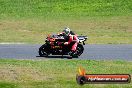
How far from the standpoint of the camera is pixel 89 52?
28359mm

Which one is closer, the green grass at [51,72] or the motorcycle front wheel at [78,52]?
the green grass at [51,72]

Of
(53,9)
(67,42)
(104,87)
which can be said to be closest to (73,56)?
(67,42)

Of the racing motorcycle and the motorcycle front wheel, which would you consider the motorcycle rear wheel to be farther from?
the motorcycle front wheel

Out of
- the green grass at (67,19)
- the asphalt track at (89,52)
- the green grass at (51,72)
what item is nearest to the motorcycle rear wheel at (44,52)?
the asphalt track at (89,52)

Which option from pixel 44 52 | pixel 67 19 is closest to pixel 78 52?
pixel 44 52

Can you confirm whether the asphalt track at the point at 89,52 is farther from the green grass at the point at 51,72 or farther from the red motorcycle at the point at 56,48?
the green grass at the point at 51,72

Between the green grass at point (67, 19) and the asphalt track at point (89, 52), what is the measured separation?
3.25 metres

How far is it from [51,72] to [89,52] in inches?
351

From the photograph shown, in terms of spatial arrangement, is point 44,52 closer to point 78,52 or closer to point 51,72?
point 78,52

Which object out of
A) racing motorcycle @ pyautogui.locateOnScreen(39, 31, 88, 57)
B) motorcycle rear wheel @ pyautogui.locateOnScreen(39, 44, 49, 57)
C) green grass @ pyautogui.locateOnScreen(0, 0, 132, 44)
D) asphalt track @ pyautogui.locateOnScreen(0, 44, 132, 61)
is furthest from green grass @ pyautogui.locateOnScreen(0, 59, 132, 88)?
green grass @ pyautogui.locateOnScreen(0, 0, 132, 44)

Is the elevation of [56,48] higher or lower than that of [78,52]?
higher

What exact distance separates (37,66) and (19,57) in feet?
15.4

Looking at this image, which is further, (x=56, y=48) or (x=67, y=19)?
(x=67, y=19)

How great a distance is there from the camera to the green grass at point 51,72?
17.1 m
